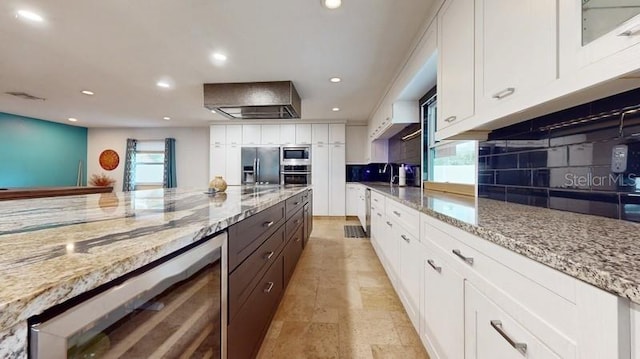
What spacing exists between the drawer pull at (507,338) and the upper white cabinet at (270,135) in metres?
5.93

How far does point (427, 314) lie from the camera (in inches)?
58.5

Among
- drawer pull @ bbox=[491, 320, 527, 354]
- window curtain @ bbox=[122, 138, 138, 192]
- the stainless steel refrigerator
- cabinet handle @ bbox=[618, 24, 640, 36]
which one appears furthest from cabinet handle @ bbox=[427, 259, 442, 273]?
window curtain @ bbox=[122, 138, 138, 192]

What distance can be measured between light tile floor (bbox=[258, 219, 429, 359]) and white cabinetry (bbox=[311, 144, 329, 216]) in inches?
127

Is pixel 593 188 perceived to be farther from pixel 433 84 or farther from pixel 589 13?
pixel 433 84

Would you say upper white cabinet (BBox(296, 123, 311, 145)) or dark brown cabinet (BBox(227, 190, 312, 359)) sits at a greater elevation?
upper white cabinet (BBox(296, 123, 311, 145))

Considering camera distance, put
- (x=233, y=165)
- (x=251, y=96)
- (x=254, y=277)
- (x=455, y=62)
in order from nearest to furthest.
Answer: (x=254, y=277) → (x=455, y=62) → (x=251, y=96) → (x=233, y=165)

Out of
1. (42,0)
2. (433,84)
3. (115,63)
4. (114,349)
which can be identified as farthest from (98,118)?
(114,349)

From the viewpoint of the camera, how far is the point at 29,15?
7.43 feet

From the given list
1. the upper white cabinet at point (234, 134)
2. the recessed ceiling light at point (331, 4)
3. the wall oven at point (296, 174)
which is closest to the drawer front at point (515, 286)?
the recessed ceiling light at point (331, 4)

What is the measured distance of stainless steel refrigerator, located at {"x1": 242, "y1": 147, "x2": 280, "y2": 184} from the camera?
20.8ft

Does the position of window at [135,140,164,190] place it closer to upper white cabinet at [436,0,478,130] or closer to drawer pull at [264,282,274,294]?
drawer pull at [264,282,274,294]

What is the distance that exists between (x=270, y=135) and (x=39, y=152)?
210 inches

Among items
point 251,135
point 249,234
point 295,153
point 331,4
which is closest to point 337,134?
point 295,153

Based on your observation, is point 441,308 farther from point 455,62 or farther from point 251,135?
point 251,135
